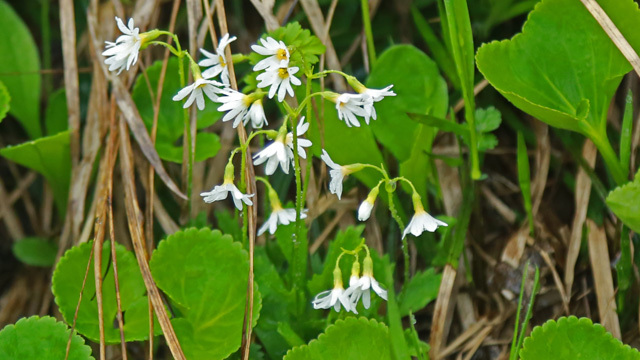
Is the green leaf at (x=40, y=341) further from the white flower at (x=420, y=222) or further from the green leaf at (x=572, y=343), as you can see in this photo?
the green leaf at (x=572, y=343)

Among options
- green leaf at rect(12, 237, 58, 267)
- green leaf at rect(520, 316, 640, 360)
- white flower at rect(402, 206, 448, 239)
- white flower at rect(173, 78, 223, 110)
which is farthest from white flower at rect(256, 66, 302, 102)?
green leaf at rect(12, 237, 58, 267)

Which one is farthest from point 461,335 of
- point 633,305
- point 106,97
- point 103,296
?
point 106,97

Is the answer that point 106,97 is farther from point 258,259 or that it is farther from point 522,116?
point 522,116

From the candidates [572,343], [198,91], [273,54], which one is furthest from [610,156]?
[198,91]

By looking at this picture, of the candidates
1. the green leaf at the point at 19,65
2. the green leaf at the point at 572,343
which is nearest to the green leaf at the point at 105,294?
the green leaf at the point at 19,65

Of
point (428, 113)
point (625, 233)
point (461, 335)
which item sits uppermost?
point (428, 113)

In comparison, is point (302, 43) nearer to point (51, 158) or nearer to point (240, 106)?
point (240, 106)
